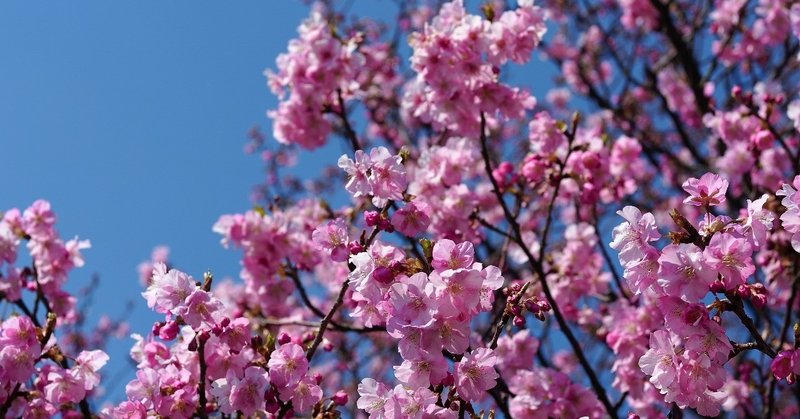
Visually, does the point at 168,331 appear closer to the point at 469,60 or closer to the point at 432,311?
the point at 432,311

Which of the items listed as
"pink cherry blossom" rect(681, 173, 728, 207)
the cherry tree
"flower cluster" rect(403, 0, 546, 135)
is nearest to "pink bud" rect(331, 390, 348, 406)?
the cherry tree

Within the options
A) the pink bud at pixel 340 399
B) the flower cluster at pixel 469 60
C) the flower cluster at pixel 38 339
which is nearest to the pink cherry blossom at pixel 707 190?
the pink bud at pixel 340 399

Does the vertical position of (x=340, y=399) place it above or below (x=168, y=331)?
below

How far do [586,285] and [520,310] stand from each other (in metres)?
2.76

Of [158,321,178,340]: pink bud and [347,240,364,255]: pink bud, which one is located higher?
[158,321,178,340]: pink bud

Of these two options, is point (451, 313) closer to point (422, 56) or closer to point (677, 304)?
point (677, 304)

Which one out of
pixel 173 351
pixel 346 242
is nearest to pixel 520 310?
pixel 346 242

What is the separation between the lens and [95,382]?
3.06 meters

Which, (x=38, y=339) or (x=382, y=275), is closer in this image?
(x=382, y=275)

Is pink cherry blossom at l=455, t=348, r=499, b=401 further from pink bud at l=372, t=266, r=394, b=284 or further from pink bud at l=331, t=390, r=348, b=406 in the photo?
pink bud at l=331, t=390, r=348, b=406

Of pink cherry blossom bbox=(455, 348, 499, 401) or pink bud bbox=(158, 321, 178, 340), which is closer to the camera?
pink cherry blossom bbox=(455, 348, 499, 401)

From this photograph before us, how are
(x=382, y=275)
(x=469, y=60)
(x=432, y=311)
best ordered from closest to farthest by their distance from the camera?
(x=432, y=311) → (x=382, y=275) → (x=469, y=60)

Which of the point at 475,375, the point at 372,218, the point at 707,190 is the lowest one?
the point at 475,375

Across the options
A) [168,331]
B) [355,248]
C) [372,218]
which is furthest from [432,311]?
[168,331]
